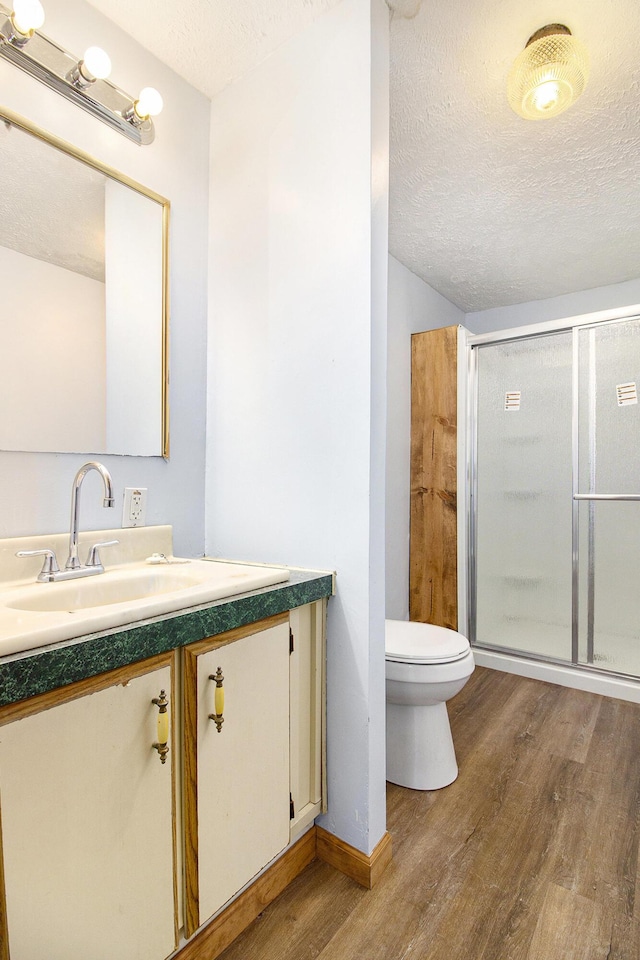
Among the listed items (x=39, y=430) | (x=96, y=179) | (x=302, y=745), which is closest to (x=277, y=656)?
(x=302, y=745)

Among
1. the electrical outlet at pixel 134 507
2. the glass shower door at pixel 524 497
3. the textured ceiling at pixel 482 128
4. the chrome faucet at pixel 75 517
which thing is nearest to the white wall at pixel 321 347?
the textured ceiling at pixel 482 128

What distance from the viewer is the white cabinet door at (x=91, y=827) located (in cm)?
75

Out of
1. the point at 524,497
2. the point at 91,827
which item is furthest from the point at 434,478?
the point at 91,827

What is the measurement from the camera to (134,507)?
1.51 meters

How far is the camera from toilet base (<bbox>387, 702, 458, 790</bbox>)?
1.76 meters

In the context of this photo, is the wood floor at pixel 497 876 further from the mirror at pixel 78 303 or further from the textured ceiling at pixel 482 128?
the textured ceiling at pixel 482 128

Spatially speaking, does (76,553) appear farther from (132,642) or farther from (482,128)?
→ (482,128)

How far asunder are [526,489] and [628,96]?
1.80 meters

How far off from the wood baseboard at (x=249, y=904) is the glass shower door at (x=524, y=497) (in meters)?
1.88

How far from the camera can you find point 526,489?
114 inches

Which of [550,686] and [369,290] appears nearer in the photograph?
[369,290]

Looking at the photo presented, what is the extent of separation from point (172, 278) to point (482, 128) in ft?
4.32

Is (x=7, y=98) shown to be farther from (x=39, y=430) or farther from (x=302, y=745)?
(x=302, y=745)

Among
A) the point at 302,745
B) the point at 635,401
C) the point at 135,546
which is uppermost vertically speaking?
the point at 635,401
